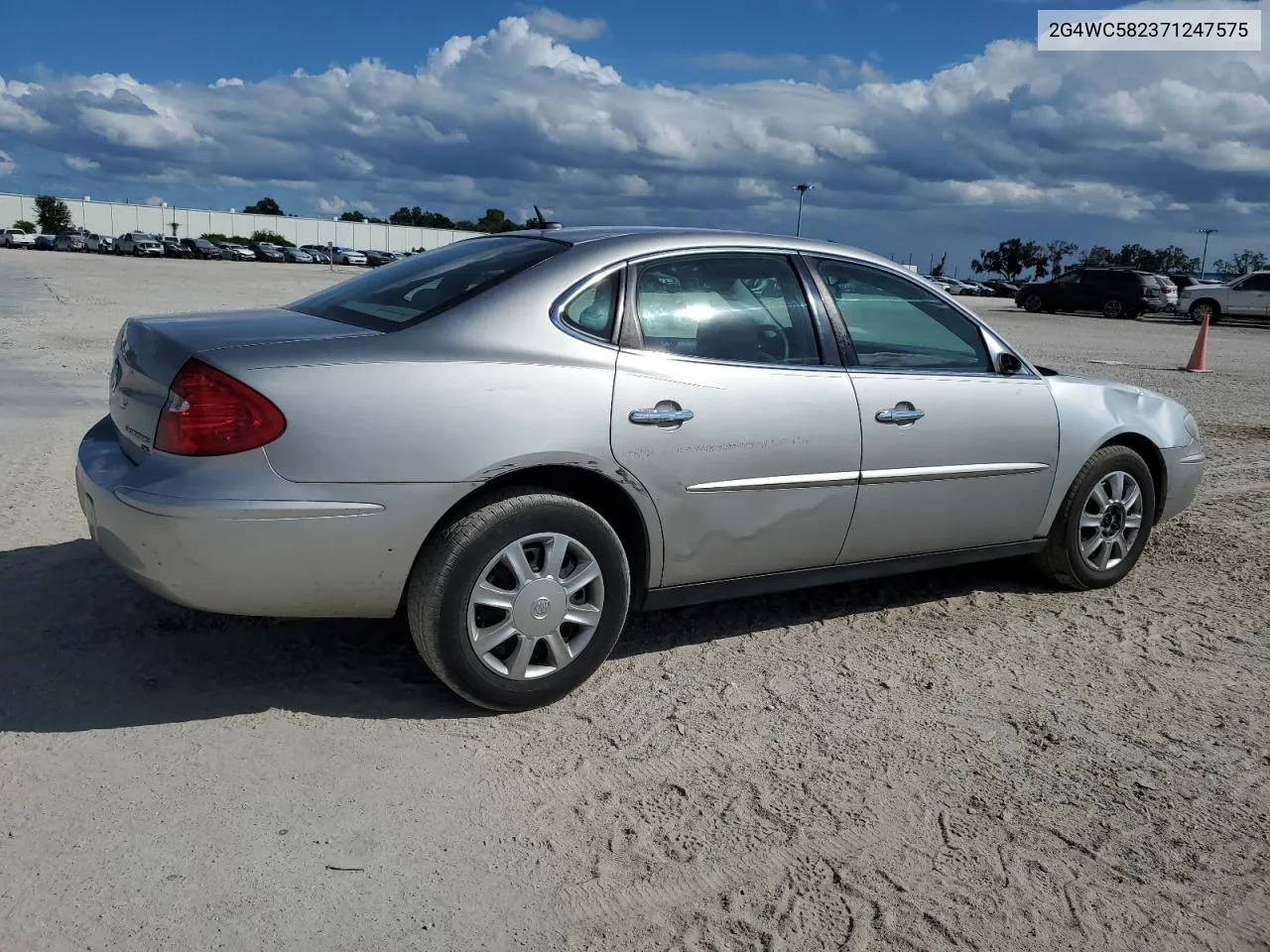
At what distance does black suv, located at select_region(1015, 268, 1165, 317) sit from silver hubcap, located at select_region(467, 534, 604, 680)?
35.8m

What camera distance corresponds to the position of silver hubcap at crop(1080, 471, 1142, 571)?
16.8 feet

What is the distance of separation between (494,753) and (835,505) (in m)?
1.62

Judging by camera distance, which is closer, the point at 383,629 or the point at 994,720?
the point at 994,720

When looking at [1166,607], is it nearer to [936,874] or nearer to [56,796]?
[936,874]

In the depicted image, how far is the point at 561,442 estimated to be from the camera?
11.6 feet

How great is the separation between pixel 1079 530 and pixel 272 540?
11.7 feet

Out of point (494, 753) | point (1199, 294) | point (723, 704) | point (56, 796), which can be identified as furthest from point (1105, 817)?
point (1199, 294)

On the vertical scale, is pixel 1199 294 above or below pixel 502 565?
above

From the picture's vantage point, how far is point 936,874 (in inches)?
112

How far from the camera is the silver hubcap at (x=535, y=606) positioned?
352 cm

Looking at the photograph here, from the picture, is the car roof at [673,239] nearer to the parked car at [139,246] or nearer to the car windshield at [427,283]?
the car windshield at [427,283]

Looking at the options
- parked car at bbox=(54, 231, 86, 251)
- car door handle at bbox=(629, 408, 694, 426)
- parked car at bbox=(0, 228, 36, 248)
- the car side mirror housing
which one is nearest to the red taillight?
car door handle at bbox=(629, 408, 694, 426)

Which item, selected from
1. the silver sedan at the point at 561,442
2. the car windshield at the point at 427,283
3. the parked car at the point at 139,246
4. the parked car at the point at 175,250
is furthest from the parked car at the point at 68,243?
the silver sedan at the point at 561,442

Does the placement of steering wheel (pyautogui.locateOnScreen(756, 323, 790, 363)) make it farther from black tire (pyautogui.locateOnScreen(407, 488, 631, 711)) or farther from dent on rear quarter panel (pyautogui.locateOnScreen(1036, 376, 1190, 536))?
dent on rear quarter panel (pyautogui.locateOnScreen(1036, 376, 1190, 536))
